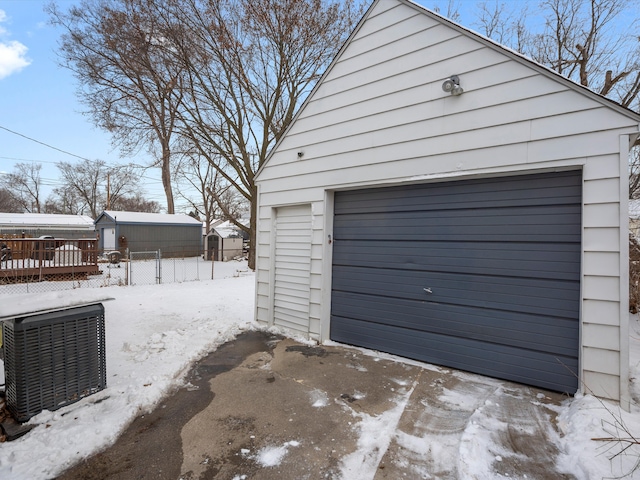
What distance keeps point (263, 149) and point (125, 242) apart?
527 inches

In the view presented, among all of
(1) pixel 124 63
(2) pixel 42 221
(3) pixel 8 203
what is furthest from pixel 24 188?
(1) pixel 124 63

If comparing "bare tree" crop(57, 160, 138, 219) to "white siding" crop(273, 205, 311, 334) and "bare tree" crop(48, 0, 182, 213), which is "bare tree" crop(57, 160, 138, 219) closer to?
"bare tree" crop(48, 0, 182, 213)

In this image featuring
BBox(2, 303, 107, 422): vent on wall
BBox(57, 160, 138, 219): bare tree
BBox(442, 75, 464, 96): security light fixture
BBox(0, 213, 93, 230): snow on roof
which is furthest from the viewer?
BBox(57, 160, 138, 219): bare tree

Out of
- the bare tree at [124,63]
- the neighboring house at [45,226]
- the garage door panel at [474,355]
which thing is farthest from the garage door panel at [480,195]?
the neighboring house at [45,226]

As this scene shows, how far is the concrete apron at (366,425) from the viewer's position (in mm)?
2006

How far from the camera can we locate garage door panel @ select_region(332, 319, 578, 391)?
2.95m

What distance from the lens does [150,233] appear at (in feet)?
72.2

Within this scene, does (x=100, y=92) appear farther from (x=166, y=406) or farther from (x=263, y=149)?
(x=166, y=406)

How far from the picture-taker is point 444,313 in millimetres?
3557

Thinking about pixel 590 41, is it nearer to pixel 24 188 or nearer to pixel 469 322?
pixel 469 322

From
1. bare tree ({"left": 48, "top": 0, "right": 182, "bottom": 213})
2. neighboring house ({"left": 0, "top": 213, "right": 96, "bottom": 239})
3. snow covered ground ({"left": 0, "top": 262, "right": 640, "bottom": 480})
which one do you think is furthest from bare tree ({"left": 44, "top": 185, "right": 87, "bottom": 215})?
snow covered ground ({"left": 0, "top": 262, "right": 640, "bottom": 480})

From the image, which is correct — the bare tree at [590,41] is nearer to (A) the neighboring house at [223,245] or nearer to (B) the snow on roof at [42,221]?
(A) the neighboring house at [223,245]

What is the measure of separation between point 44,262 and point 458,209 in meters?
13.6

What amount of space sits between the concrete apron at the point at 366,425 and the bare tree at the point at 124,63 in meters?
11.6
